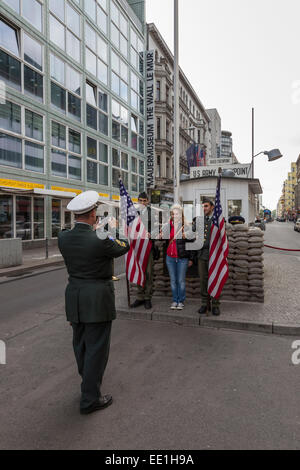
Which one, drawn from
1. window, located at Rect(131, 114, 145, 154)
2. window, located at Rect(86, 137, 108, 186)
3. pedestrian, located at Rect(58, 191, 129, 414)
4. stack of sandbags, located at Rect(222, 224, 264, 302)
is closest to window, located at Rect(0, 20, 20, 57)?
window, located at Rect(86, 137, 108, 186)

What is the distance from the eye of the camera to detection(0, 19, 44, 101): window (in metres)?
17.1

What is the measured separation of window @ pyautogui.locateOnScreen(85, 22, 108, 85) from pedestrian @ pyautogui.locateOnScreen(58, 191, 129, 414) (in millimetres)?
25176

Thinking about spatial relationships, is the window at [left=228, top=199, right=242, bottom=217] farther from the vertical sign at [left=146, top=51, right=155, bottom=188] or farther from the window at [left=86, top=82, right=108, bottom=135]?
the vertical sign at [left=146, top=51, right=155, bottom=188]

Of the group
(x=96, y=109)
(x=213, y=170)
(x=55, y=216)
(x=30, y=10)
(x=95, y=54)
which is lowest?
(x=55, y=216)

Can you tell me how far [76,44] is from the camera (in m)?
23.1

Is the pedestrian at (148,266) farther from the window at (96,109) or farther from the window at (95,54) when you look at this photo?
the window at (95,54)

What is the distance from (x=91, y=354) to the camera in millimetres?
3002

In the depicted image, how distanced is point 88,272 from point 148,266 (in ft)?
11.1

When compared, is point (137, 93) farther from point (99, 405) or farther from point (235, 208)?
point (99, 405)

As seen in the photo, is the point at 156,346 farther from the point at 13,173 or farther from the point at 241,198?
the point at 13,173

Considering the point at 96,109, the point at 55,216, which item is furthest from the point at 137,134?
the point at 55,216

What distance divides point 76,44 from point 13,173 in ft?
38.9

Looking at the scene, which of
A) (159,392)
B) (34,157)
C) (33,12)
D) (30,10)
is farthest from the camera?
(34,157)

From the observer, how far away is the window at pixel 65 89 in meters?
20.8
